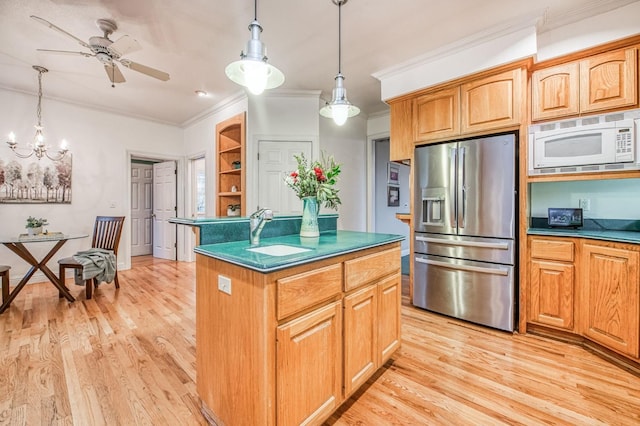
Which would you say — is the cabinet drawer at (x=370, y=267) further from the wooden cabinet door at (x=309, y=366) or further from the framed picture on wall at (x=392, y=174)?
the framed picture on wall at (x=392, y=174)

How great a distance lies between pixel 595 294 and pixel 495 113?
1660mm

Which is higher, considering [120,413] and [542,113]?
[542,113]

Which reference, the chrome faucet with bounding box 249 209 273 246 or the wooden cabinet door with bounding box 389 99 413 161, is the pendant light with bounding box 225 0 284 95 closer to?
the chrome faucet with bounding box 249 209 273 246

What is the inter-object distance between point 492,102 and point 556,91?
0.47m

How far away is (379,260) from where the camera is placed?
1.86 metres

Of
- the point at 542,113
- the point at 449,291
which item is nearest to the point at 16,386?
the point at 449,291

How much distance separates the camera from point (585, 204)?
265cm

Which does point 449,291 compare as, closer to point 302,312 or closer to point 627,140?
point 627,140

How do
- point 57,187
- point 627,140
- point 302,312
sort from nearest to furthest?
point 302,312 → point 627,140 → point 57,187

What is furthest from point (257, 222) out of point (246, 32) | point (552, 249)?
point (552, 249)

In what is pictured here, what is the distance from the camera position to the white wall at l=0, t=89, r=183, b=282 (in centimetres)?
394

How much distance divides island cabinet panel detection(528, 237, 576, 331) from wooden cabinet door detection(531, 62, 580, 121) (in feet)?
3.56

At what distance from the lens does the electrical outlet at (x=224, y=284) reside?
4.45 ft

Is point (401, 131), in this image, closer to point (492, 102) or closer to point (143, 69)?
point (492, 102)
